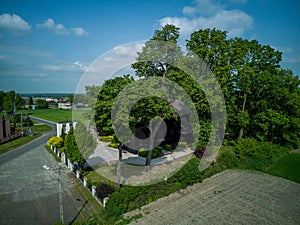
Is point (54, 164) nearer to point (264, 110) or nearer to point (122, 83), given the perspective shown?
point (122, 83)

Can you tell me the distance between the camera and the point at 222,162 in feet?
53.7

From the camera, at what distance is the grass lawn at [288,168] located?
14664mm

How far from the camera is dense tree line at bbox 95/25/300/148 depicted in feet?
52.4

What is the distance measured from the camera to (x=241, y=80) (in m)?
20.1

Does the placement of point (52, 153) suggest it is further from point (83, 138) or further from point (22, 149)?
point (83, 138)

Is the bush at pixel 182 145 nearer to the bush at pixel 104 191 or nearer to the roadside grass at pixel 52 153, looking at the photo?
the bush at pixel 104 191

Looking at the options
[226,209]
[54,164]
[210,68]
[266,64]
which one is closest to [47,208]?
[54,164]

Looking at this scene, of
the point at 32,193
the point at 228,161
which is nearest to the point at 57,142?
the point at 32,193

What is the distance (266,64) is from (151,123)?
1495 cm

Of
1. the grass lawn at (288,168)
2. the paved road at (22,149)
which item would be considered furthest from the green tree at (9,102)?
the grass lawn at (288,168)

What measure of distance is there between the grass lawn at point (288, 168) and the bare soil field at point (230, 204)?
1095 mm

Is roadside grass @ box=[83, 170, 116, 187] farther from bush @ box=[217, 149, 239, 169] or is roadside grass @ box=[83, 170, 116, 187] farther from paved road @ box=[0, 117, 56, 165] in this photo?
bush @ box=[217, 149, 239, 169]

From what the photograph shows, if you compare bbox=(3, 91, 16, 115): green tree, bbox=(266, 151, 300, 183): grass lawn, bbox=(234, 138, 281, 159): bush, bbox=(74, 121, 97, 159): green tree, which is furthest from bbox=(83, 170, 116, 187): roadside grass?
bbox=(3, 91, 16, 115): green tree

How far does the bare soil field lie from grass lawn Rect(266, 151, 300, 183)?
109cm
